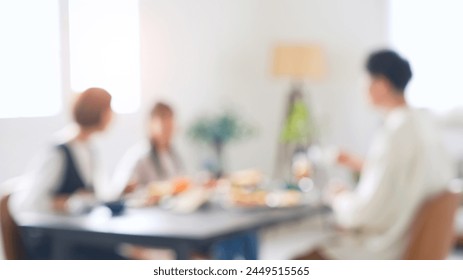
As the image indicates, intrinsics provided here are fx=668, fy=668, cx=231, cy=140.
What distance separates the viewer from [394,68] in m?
1.60

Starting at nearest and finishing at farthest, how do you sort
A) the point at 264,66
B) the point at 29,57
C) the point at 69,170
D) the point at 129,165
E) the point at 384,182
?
the point at 29,57 → the point at 384,182 → the point at 69,170 → the point at 129,165 → the point at 264,66

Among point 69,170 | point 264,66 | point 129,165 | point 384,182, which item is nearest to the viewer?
point 384,182

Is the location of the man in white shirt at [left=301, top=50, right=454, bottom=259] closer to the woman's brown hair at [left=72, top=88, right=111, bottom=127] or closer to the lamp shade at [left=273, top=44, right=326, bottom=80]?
the woman's brown hair at [left=72, top=88, right=111, bottom=127]

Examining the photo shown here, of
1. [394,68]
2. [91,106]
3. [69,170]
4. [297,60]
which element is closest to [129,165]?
[69,170]

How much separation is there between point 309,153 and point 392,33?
0.90m

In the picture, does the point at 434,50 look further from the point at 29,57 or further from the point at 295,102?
the point at 295,102

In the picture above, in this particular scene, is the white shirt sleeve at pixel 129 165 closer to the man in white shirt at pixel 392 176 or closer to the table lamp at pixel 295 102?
the man in white shirt at pixel 392 176

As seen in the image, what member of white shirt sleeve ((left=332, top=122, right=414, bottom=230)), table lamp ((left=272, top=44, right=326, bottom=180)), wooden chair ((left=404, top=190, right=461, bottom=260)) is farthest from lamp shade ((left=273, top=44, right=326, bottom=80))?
wooden chair ((left=404, top=190, right=461, bottom=260))

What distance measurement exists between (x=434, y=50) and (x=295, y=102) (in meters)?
2.13

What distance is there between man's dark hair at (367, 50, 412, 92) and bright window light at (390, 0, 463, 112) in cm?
4

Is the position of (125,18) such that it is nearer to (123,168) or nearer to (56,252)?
(56,252)

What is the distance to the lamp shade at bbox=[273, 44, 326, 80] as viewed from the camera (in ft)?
12.1

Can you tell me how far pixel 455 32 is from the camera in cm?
155
